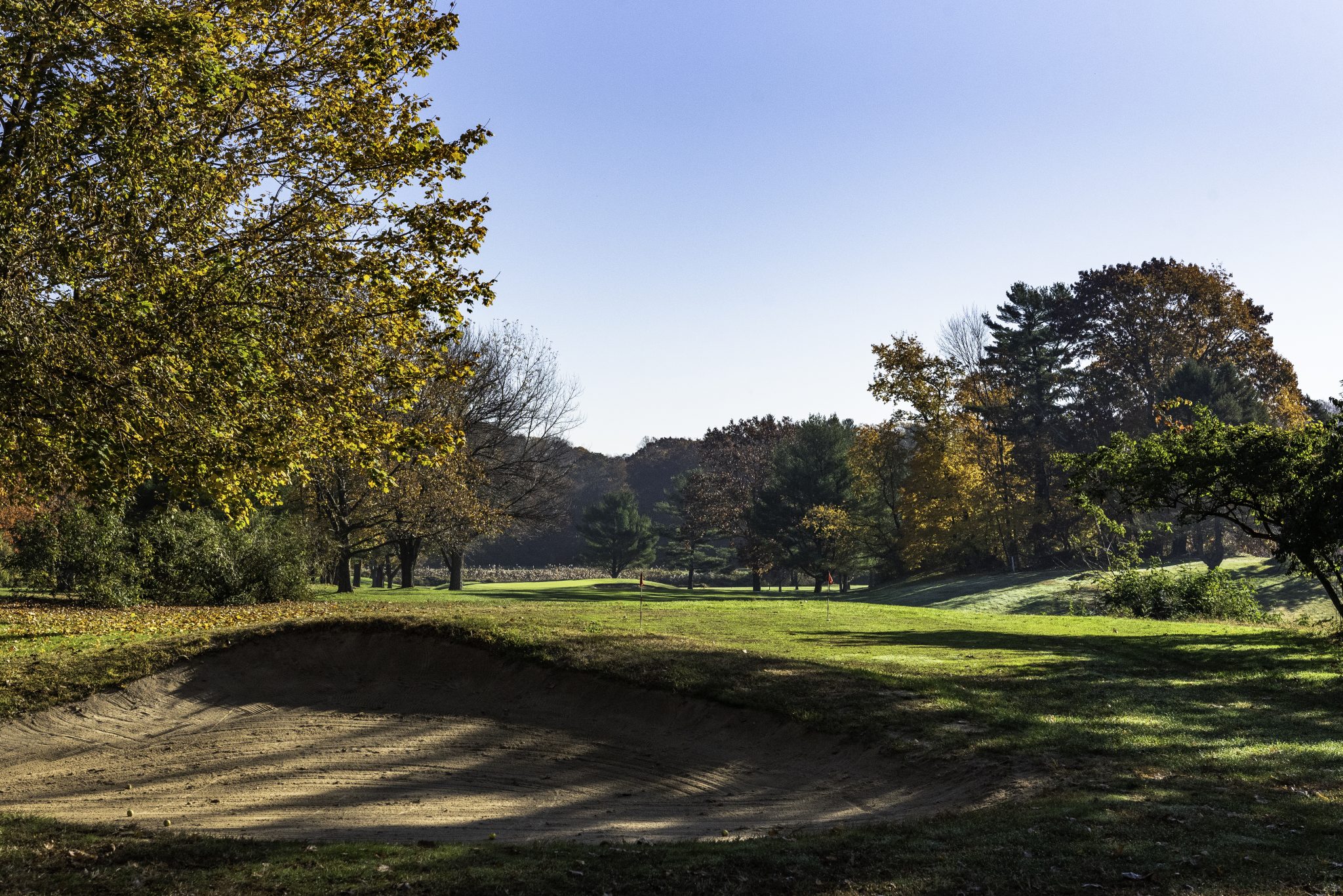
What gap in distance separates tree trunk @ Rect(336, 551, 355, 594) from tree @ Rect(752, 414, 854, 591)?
95.6ft

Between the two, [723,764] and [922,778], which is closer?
[922,778]

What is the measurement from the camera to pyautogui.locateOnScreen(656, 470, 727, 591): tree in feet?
229

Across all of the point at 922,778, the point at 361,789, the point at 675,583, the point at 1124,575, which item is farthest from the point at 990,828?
the point at 675,583

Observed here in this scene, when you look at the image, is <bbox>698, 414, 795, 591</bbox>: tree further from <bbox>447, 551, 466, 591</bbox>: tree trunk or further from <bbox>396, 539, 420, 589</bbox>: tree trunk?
<bbox>396, 539, 420, 589</bbox>: tree trunk

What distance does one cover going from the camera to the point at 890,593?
Result: 170ft

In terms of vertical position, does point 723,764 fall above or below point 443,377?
below

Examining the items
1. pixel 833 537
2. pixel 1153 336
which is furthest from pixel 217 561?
pixel 1153 336

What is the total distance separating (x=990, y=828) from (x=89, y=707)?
11.9 metres

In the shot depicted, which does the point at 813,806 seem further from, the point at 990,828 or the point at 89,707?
the point at 89,707

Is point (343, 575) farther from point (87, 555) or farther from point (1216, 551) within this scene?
point (1216, 551)

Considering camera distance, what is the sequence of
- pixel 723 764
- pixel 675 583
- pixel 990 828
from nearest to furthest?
pixel 990 828 → pixel 723 764 → pixel 675 583

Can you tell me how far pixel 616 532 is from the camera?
247ft

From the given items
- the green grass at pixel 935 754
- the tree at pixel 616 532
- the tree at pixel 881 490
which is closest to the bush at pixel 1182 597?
the green grass at pixel 935 754

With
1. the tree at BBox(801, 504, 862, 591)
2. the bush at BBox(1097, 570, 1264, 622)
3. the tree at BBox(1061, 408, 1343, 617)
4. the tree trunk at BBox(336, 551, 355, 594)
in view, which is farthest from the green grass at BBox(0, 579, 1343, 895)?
the tree at BBox(801, 504, 862, 591)
